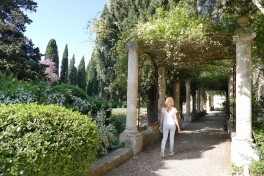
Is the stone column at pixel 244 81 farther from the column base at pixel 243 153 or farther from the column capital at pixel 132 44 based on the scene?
the column capital at pixel 132 44

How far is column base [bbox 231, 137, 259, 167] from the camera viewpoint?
5.78 metres

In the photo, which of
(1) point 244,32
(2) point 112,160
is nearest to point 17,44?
(2) point 112,160

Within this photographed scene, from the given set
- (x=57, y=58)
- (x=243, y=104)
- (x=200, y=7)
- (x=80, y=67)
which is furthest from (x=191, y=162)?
(x=80, y=67)

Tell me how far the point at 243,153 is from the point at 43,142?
165 inches

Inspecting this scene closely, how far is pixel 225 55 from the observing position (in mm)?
8492

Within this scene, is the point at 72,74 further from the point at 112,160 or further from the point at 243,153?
the point at 243,153

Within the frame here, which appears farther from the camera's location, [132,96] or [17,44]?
[17,44]

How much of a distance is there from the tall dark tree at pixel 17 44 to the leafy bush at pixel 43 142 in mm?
11790

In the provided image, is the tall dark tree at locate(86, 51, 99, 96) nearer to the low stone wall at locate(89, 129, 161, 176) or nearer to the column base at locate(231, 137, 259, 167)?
the low stone wall at locate(89, 129, 161, 176)

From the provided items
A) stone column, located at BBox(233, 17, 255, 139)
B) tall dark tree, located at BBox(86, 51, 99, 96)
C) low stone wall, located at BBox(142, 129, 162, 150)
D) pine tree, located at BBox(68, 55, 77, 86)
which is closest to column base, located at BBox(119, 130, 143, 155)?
low stone wall, located at BBox(142, 129, 162, 150)

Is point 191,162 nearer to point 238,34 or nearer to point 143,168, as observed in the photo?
point 143,168

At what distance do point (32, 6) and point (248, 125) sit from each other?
48.0 feet

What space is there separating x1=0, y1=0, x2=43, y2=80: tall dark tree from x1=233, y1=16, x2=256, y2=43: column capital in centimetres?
1175

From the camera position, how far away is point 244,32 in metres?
6.16
